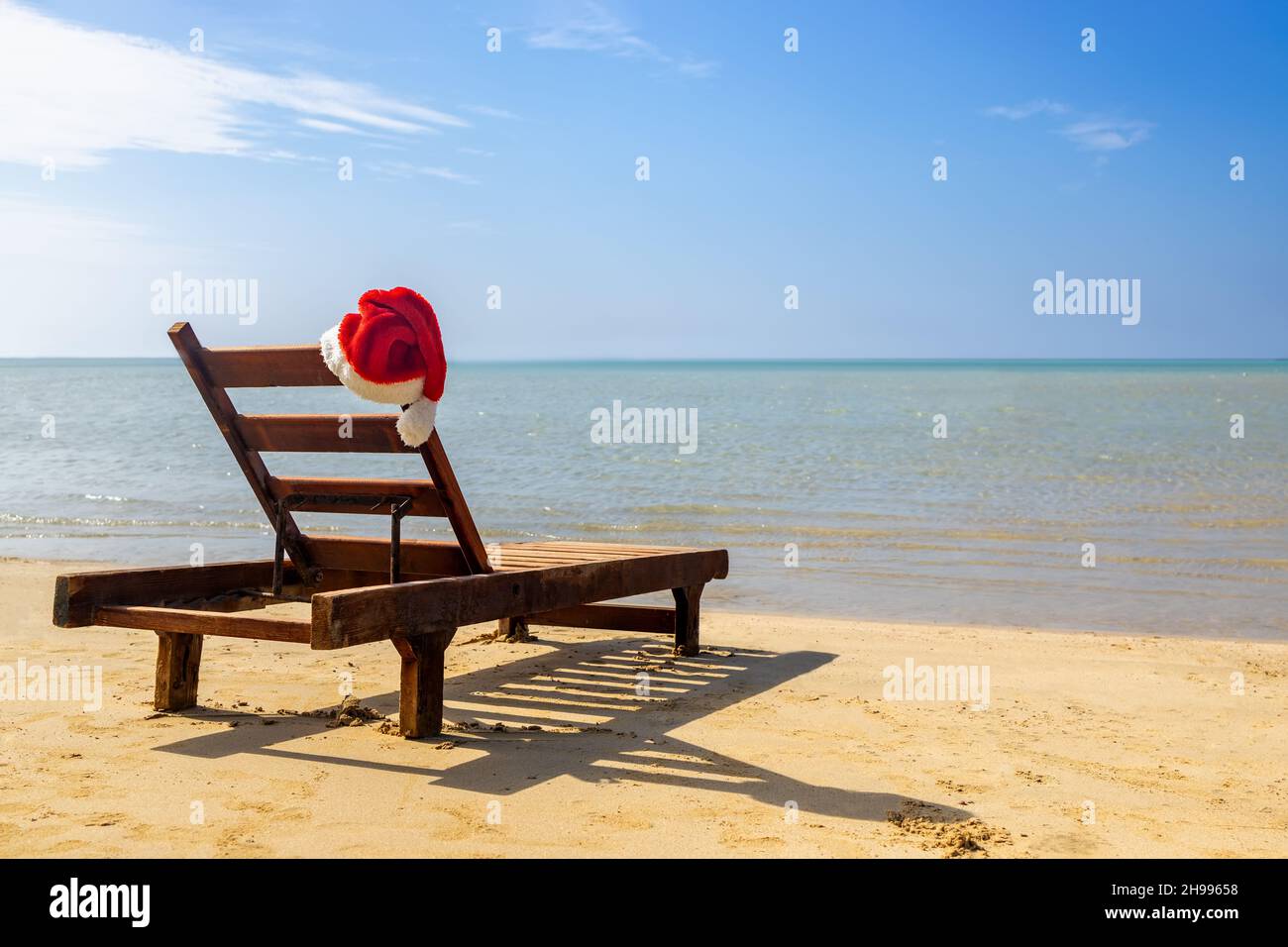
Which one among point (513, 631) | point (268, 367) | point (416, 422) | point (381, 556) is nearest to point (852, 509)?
point (513, 631)

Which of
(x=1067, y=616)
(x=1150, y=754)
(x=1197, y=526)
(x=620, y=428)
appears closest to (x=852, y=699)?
(x=1150, y=754)

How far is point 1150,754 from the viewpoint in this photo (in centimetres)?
462

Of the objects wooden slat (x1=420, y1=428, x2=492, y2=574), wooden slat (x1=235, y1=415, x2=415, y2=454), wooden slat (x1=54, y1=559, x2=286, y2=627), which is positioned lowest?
wooden slat (x1=54, y1=559, x2=286, y2=627)

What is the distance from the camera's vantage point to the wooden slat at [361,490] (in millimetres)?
4508

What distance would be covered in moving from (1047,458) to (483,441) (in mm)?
13404

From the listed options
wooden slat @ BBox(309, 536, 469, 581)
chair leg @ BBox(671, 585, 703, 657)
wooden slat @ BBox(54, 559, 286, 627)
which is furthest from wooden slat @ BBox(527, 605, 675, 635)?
wooden slat @ BBox(54, 559, 286, 627)

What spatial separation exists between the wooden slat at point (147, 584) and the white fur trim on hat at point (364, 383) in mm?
1434

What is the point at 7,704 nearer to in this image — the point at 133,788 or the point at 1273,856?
the point at 133,788

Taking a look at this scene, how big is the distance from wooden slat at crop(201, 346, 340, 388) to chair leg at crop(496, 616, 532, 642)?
2751 mm

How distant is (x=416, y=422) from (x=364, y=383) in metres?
0.23

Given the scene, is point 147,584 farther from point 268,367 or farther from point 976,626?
point 976,626
